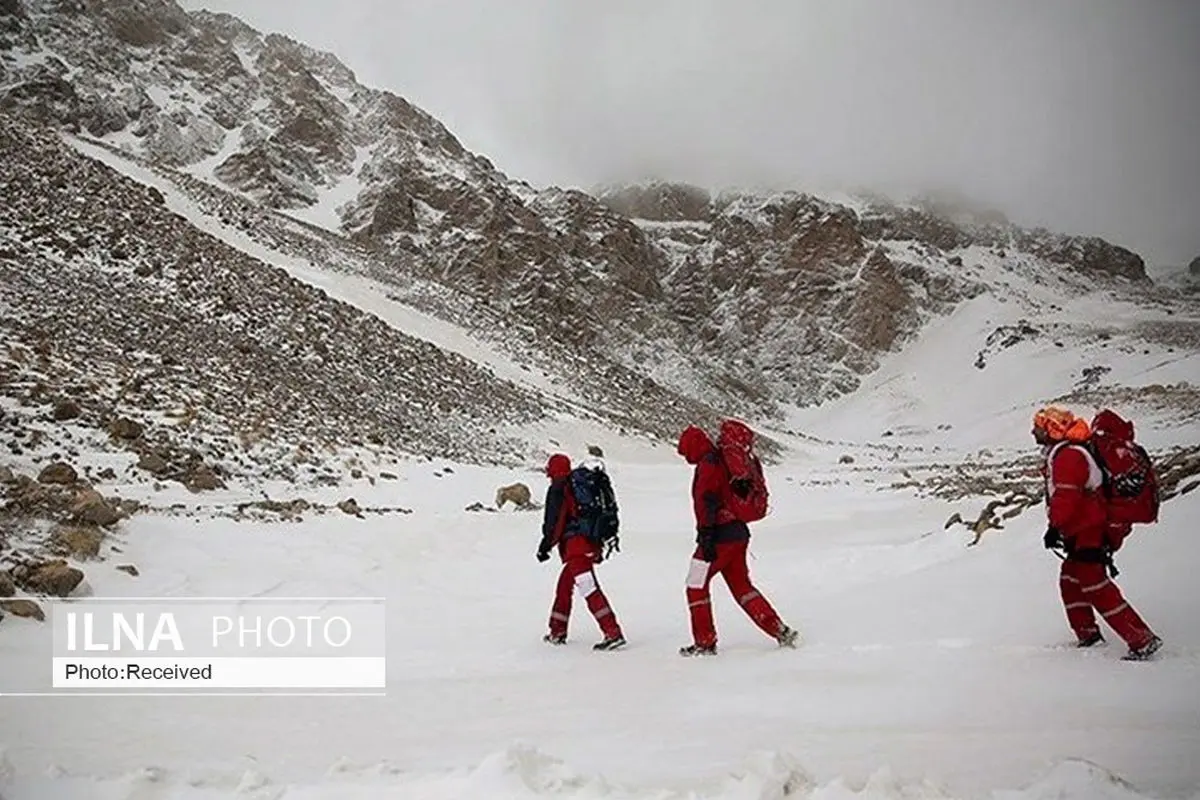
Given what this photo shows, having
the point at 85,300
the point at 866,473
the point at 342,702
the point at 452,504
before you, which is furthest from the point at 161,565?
the point at 866,473

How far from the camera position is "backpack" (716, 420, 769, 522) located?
6.31m

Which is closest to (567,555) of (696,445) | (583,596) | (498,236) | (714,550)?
(583,596)

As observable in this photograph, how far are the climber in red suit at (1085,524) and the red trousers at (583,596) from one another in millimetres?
3461

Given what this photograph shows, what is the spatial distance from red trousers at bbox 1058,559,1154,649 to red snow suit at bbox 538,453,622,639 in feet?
11.2

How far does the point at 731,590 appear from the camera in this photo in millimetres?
6426

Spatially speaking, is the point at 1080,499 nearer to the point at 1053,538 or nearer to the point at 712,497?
the point at 1053,538

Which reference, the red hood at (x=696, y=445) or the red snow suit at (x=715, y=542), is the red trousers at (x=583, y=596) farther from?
the red hood at (x=696, y=445)

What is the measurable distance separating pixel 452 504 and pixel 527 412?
13.0m

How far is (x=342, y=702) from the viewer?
5.40m

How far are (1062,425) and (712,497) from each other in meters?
2.47

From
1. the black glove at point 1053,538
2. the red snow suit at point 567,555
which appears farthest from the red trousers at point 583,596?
the black glove at point 1053,538

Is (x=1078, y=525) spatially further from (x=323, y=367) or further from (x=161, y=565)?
(x=323, y=367)

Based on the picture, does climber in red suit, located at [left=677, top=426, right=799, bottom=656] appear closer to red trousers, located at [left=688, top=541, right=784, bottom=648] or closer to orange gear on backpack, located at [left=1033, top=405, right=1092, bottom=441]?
red trousers, located at [left=688, top=541, right=784, bottom=648]

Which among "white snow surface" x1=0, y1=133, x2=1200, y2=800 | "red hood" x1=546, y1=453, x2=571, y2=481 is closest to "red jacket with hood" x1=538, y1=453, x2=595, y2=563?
"red hood" x1=546, y1=453, x2=571, y2=481
